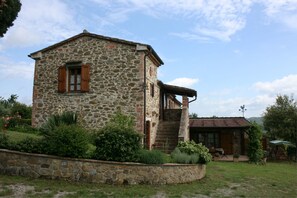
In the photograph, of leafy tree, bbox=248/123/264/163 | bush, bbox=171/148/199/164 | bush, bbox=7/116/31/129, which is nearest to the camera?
bush, bbox=171/148/199/164

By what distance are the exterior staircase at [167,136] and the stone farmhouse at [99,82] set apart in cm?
5

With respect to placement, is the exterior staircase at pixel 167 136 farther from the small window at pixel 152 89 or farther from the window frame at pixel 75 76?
the window frame at pixel 75 76

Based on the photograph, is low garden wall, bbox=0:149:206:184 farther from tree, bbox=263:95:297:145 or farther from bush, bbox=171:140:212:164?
tree, bbox=263:95:297:145

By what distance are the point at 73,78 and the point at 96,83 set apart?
1.65m

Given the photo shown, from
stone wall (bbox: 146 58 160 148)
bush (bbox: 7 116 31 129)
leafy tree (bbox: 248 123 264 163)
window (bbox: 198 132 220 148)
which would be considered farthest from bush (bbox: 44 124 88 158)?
window (bbox: 198 132 220 148)

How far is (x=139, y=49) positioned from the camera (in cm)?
1608

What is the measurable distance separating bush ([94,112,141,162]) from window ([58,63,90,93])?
659 centimetres

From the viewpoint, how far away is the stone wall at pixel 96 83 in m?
16.1

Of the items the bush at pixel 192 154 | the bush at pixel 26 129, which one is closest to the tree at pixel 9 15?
the bush at pixel 26 129

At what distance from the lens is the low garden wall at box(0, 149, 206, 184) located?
987cm

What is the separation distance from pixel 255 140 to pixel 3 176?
48.9 ft

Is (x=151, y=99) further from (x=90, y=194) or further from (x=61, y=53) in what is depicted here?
(x=90, y=194)

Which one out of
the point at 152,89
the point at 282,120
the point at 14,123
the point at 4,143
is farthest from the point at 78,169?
the point at 282,120

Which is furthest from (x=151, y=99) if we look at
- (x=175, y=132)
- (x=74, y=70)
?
(x=74, y=70)
